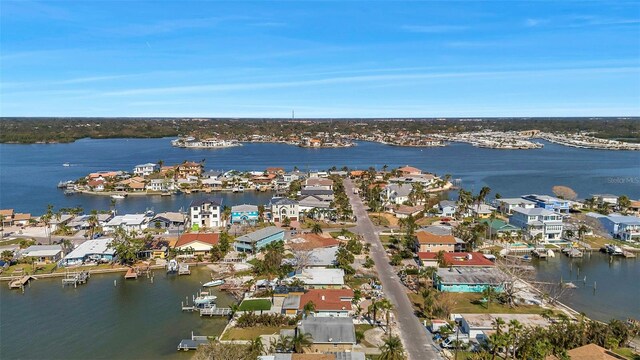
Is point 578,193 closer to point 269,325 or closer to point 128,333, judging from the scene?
point 269,325

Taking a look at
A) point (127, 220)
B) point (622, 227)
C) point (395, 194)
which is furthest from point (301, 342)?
point (395, 194)

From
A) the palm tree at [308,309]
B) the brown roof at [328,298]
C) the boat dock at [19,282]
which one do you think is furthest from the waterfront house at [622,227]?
the boat dock at [19,282]

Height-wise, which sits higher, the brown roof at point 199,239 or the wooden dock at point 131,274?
the brown roof at point 199,239

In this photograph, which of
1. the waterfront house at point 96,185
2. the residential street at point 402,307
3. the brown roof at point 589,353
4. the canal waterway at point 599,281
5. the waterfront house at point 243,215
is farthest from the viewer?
the waterfront house at point 96,185

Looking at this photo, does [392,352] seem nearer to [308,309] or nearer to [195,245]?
[308,309]

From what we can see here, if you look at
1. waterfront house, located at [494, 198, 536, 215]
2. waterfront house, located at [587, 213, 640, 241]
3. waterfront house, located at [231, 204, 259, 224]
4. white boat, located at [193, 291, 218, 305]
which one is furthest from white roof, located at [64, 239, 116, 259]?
waterfront house, located at [587, 213, 640, 241]

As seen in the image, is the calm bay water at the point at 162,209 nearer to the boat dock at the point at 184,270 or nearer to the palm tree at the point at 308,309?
the boat dock at the point at 184,270
